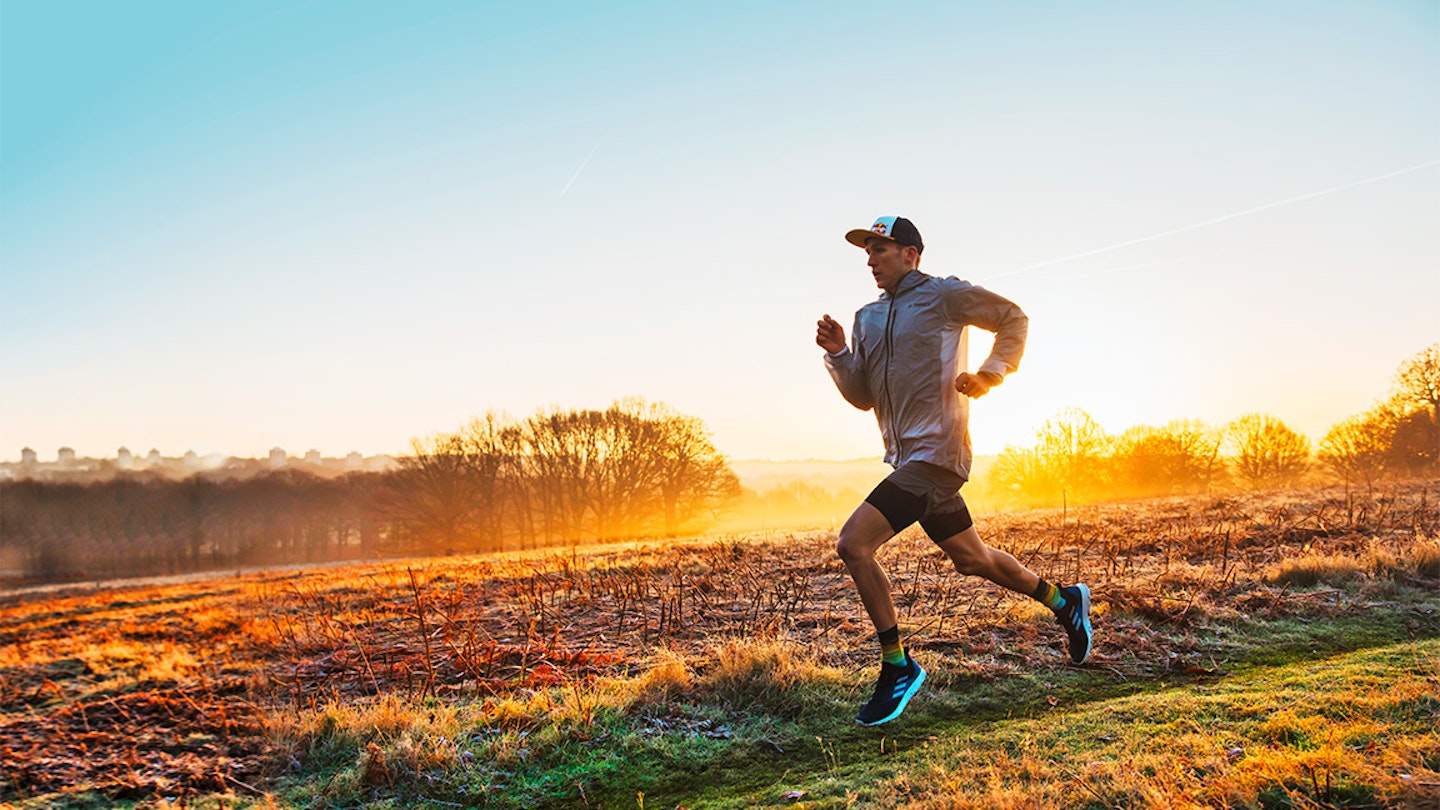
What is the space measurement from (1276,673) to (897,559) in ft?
18.3

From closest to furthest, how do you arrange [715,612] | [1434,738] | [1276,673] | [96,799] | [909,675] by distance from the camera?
[1434,738] < [96,799] < [909,675] < [1276,673] < [715,612]

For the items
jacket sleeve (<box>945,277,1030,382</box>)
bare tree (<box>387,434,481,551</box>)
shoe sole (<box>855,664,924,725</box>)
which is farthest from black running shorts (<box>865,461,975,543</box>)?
bare tree (<box>387,434,481,551</box>)

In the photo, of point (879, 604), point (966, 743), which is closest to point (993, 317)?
point (879, 604)

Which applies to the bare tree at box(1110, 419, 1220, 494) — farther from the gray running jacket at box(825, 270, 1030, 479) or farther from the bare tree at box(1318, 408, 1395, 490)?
the gray running jacket at box(825, 270, 1030, 479)

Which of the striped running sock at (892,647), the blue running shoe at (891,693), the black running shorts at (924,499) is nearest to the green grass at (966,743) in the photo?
the blue running shoe at (891,693)

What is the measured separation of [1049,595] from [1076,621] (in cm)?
29

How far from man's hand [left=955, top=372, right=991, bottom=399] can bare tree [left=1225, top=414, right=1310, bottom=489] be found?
6467 centimetres

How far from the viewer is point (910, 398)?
471cm

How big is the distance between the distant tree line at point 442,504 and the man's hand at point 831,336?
47310 millimetres

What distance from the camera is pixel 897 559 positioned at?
10406 millimetres

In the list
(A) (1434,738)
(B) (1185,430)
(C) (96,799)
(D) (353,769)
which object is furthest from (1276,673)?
(B) (1185,430)

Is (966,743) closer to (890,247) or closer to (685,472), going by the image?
(890,247)

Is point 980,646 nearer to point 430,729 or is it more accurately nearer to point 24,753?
point 430,729

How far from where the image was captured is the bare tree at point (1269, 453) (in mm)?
58062
